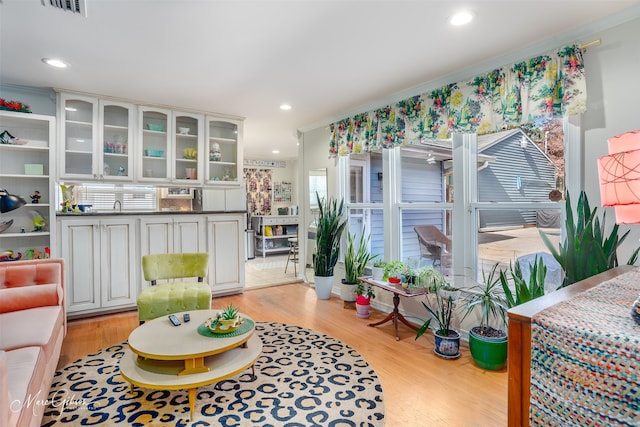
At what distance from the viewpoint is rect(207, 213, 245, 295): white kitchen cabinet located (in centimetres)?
421

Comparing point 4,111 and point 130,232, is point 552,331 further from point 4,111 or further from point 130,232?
point 4,111

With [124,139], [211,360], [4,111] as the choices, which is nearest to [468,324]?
[211,360]

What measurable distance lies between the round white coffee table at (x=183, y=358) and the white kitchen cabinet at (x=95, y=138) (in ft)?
7.83

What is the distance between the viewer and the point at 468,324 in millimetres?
2865

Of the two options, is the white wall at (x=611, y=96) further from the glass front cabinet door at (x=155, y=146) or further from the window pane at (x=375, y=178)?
the glass front cabinet door at (x=155, y=146)

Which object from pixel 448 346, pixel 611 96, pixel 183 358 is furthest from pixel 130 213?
pixel 611 96

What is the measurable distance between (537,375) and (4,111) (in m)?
4.37

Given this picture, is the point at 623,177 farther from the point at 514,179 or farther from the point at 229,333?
the point at 229,333

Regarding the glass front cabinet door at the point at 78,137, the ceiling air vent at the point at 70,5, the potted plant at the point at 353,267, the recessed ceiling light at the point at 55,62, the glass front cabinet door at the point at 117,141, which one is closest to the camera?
the ceiling air vent at the point at 70,5

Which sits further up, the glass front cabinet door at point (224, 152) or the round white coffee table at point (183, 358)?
the glass front cabinet door at point (224, 152)

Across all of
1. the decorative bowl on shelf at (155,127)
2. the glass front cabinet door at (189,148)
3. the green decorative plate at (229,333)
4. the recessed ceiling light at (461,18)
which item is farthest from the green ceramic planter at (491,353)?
the decorative bowl on shelf at (155,127)

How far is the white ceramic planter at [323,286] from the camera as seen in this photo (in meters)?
4.18

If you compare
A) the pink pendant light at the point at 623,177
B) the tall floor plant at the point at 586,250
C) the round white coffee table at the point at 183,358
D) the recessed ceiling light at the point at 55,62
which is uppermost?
the recessed ceiling light at the point at 55,62

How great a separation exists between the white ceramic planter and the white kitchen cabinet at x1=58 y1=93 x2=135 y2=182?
258 centimetres
